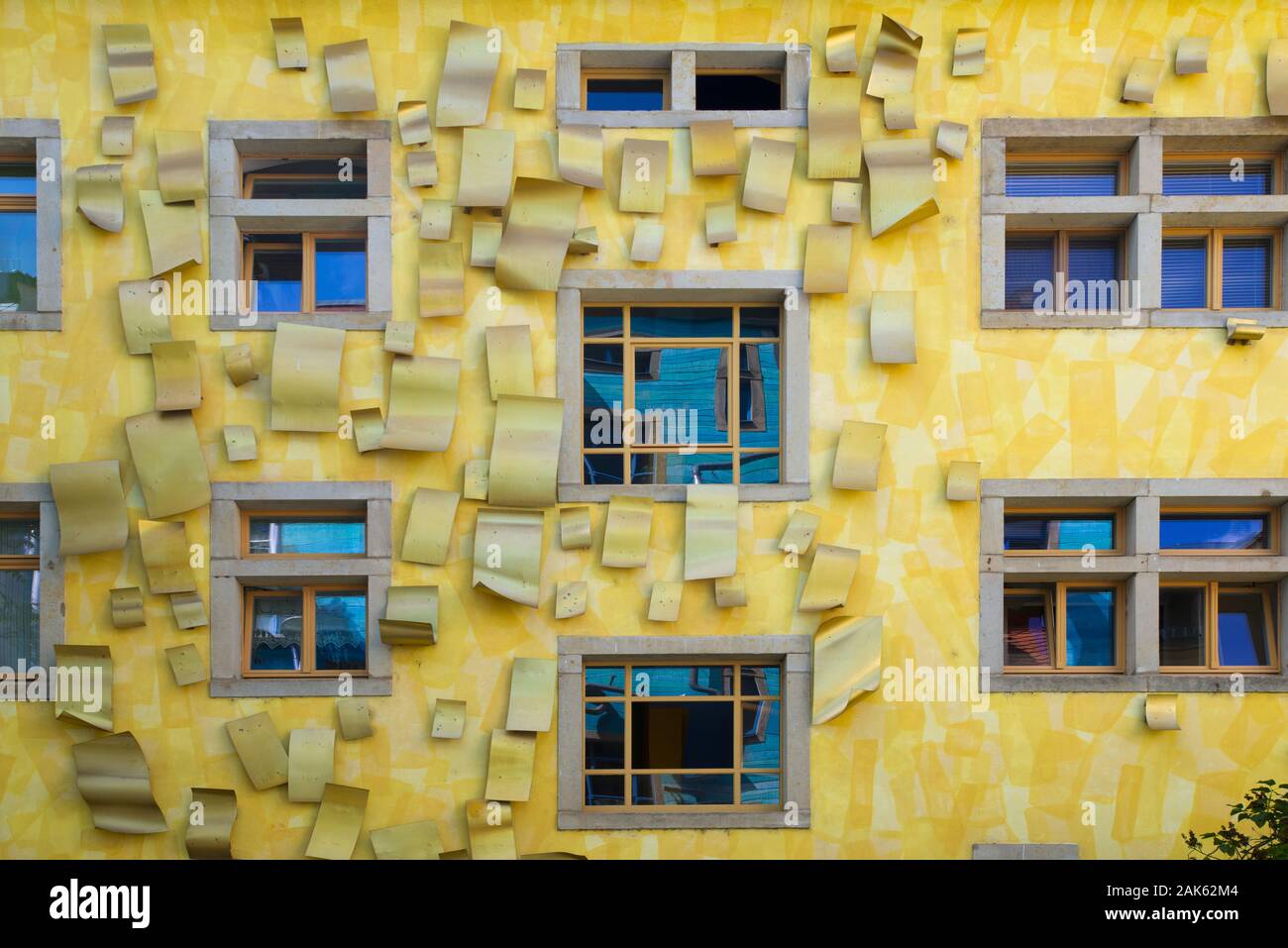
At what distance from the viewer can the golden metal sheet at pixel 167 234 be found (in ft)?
29.8

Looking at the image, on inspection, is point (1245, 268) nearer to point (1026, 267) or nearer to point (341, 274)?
point (1026, 267)

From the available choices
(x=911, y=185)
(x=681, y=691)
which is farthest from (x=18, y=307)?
(x=911, y=185)

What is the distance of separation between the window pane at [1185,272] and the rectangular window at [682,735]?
4461mm

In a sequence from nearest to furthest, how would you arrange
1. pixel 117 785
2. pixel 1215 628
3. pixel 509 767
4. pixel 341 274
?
pixel 117 785, pixel 509 767, pixel 1215 628, pixel 341 274

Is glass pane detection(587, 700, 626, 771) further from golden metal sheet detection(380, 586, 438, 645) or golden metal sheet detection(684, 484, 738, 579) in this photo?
golden metal sheet detection(380, 586, 438, 645)

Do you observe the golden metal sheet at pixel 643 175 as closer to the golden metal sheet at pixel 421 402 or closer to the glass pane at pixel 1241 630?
the golden metal sheet at pixel 421 402

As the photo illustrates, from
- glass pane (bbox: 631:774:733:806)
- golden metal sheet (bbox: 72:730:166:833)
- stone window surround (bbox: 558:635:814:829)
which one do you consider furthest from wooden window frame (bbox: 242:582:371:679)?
glass pane (bbox: 631:774:733:806)

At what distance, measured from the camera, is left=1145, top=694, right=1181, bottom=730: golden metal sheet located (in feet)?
29.6

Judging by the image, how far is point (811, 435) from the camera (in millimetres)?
9227

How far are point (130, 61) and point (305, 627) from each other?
462 cm

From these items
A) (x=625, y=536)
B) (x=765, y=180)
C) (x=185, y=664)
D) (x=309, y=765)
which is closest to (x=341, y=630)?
(x=309, y=765)

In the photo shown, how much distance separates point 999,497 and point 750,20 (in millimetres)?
4279

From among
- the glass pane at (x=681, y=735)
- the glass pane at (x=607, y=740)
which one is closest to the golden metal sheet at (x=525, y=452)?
the glass pane at (x=607, y=740)

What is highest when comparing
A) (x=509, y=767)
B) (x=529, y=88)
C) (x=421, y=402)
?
(x=529, y=88)
